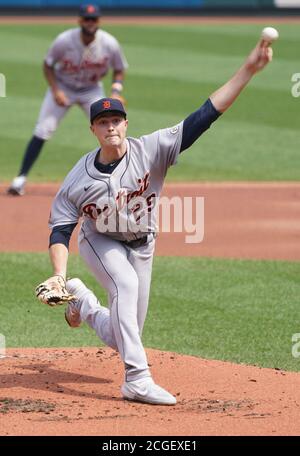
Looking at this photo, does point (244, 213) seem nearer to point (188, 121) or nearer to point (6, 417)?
point (188, 121)

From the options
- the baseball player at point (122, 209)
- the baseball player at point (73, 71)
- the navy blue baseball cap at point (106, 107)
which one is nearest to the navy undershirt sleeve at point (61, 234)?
the baseball player at point (122, 209)

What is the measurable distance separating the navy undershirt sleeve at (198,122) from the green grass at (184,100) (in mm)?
7009

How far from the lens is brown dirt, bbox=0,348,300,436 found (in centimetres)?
532

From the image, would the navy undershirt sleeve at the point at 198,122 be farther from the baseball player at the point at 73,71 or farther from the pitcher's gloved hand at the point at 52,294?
the baseball player at the point at 73,71

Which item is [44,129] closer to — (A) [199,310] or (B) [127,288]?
(A) [199,310]

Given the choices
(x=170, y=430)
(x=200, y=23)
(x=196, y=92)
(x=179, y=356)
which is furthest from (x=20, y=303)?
(x=200, y=23)

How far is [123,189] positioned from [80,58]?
648 centimetres

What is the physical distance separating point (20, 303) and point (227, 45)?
603 inches

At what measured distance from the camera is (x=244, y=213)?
11.3m

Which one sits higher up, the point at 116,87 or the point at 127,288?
the point at 116,87

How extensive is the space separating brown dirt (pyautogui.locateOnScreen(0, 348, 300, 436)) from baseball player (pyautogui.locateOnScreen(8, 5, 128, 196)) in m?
5.45

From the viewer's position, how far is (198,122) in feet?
19.4
